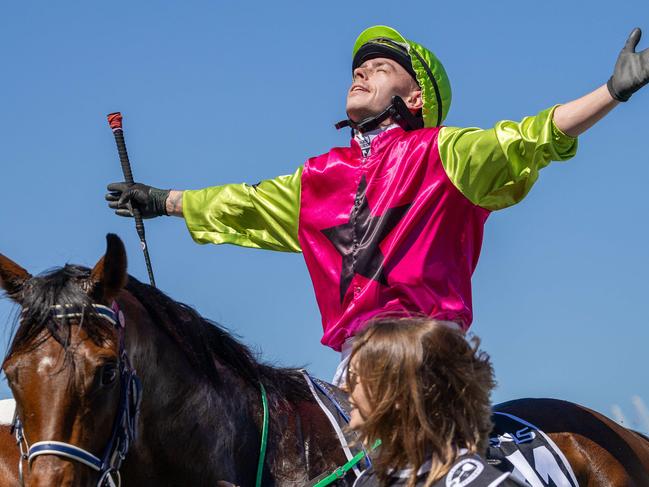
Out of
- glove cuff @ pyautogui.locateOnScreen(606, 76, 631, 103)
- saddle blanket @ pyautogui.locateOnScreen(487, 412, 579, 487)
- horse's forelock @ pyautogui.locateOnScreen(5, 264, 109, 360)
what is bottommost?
saddle blanket @ pyautogui.locateOnScreen(487, 412, 579, 487)

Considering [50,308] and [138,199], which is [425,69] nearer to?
[138,199]

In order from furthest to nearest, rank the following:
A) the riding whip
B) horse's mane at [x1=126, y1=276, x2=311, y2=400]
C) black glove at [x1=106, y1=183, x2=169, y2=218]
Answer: black glove at [x1=106, y1=183, x2=169, y2=218] < the riding whip < horse's mane at [x1=126, y1=276, x2=311, y2=400]

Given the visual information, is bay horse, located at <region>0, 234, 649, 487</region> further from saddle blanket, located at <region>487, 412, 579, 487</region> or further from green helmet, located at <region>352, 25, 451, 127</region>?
green helmet, located at <region>352, 25, 451, 127</region>

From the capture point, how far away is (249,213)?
5383 millimetres

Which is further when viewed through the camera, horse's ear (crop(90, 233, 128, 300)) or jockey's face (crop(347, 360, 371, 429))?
horse's ear (crop(90, 233, 128, 300))

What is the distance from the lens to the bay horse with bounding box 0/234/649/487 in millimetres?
3678

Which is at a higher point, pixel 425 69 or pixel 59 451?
pixel 425 69

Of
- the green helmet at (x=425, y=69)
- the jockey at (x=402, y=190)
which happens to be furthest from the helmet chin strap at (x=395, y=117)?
the green helmet at (x=425, y=69)

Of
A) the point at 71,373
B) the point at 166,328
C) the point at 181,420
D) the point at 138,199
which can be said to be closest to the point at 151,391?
the point at 181,420

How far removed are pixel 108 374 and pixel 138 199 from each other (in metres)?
1.85

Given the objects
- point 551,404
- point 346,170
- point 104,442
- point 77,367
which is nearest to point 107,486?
point 104,442

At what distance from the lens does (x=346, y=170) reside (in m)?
4.93

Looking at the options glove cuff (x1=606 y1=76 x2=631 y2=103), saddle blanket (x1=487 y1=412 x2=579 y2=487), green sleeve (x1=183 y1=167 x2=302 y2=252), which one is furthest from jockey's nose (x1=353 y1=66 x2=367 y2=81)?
saddle blanket (x1=487 y1=412 x2=579 y2=487)

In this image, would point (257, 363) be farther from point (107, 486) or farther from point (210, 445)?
point (107, 486)
